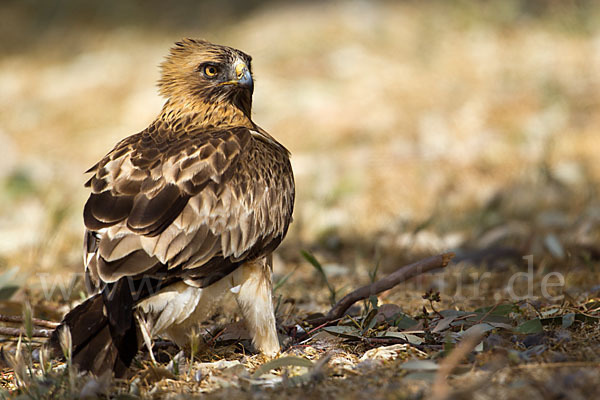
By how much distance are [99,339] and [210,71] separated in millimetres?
1861

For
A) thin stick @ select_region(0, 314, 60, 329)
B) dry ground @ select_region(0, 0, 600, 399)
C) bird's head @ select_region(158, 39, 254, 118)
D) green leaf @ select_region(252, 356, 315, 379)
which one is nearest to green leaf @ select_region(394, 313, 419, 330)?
dry ground @ select_region(0, 0, 600, 399)

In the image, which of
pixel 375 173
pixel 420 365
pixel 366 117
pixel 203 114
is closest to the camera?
pixel 420 365

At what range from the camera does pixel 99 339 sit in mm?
2973

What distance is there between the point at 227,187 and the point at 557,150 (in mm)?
4971

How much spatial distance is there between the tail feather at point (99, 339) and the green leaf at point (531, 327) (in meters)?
1.68

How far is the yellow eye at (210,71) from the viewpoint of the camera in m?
4.25

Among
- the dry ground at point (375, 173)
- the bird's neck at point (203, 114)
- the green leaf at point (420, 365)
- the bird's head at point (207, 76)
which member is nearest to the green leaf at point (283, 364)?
the dry ground at point (375, 173)

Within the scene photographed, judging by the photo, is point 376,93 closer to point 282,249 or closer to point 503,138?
point 503,138

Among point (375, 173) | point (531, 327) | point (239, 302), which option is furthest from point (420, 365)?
point (375, 173)

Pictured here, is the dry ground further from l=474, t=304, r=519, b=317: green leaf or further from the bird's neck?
the bird's neck

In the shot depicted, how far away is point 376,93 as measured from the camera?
988 cm

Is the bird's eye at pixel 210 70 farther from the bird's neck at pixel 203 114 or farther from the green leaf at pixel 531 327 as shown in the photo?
the green leaf at pixel 531 327

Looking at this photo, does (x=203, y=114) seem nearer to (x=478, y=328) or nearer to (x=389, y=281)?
(x=389, y=281)

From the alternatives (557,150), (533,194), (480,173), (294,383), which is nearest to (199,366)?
(294,383)
